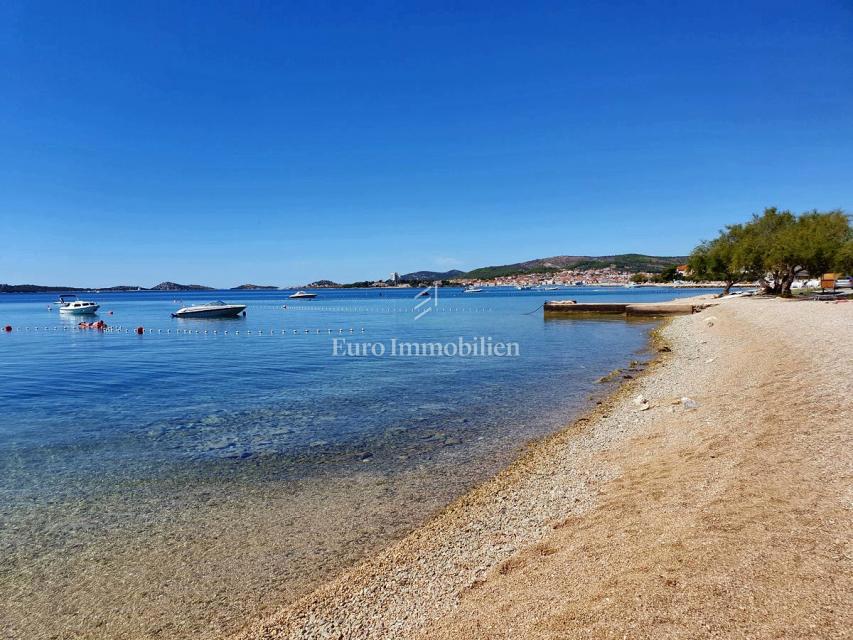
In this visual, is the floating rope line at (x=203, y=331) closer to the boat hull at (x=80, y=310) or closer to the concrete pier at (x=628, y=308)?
the boat hull at (x=80, y=310)

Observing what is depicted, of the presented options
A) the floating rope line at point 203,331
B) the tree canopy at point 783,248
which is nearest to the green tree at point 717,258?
the tree canopy at point 783,248

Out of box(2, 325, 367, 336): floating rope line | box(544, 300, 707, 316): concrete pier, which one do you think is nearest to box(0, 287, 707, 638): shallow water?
box(2, 325, 367, 336): floating rope line

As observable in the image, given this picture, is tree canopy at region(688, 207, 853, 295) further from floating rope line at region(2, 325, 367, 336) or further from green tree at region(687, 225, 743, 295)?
floating rope line at region(2, 325, 367, 336)

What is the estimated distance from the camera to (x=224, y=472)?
9953 millimetres

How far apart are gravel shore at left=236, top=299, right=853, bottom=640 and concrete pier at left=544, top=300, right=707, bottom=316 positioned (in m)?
44.9

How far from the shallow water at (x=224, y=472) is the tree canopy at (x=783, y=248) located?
34083 mm

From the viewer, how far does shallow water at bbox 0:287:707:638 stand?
19.6 ft

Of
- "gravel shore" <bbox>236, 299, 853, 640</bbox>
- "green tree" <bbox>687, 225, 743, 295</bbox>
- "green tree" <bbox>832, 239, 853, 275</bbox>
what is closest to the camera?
"gravel shore" <bbox>236, 299, 853, 640</bbox>

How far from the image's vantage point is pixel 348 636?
470 centimetres

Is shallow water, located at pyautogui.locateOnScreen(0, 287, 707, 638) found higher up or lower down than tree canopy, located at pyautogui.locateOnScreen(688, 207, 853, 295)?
lower down

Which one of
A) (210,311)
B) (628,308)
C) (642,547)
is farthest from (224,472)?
(210,311)

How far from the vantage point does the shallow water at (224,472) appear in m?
5.99

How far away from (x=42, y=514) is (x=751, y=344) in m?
23.6

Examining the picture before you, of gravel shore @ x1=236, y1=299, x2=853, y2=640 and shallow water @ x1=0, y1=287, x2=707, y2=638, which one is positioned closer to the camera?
gravel shore @ x1=236, y1=299, x2=853, y2=640
